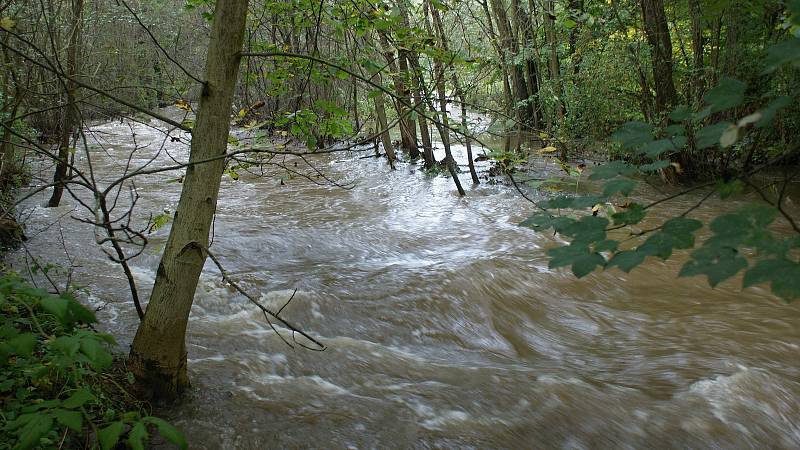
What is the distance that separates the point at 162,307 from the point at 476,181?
7039 mm

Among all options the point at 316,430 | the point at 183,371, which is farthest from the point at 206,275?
the point at 316,430

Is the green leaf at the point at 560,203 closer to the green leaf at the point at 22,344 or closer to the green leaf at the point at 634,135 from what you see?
the green leaf at the point at 634,135

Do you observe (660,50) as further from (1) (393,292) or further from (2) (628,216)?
(2) (628,216)

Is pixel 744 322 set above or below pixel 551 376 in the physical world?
below

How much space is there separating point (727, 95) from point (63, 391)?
2496mm

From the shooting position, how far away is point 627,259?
4.20 feet

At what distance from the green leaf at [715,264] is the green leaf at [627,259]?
0.09m

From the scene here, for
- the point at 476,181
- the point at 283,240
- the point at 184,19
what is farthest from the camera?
the point at 184,19

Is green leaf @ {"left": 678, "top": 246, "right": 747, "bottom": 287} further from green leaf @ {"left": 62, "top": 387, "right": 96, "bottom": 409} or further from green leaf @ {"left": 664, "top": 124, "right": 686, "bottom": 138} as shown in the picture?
green leaf @ {"left": 62, "top": 387, "right": 96, "bottom": 409}

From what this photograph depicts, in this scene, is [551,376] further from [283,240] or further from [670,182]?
[670,182]

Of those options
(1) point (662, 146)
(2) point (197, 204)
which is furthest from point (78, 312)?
(1) point (662, 146)

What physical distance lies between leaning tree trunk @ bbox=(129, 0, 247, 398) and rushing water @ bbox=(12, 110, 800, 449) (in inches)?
15.7

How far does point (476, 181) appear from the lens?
9.05 metres

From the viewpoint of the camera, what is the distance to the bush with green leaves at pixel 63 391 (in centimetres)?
184
